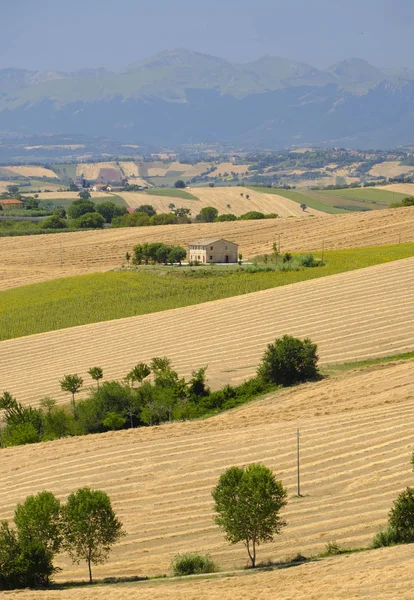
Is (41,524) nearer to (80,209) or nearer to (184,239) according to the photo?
(184,239)

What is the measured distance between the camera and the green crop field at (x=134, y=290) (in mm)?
78500

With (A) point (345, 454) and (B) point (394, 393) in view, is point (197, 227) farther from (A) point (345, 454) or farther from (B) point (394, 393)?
(A) point (345, 454)

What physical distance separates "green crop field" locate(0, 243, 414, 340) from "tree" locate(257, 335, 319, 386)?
21591 millimetres

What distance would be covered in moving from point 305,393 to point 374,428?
1008 centimetres

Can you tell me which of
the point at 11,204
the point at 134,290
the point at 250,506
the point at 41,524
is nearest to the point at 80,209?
the point at 11,204

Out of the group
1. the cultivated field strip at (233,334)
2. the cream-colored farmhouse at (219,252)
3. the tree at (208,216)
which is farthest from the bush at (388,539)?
the tree at (208,216)

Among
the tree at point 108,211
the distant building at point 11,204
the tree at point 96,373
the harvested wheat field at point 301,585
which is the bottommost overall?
the harvested wheat field at point 301,585

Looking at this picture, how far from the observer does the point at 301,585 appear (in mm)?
29875

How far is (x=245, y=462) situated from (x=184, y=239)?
237 ft

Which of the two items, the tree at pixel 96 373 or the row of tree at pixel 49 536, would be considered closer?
the row of tree at pixel 49 536

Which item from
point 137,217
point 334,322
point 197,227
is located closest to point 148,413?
point 334,322

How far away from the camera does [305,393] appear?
5428cm

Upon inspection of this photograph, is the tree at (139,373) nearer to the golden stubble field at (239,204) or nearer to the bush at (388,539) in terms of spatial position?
the bush at (388,539)

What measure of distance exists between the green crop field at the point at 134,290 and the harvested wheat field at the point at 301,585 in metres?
44.7
